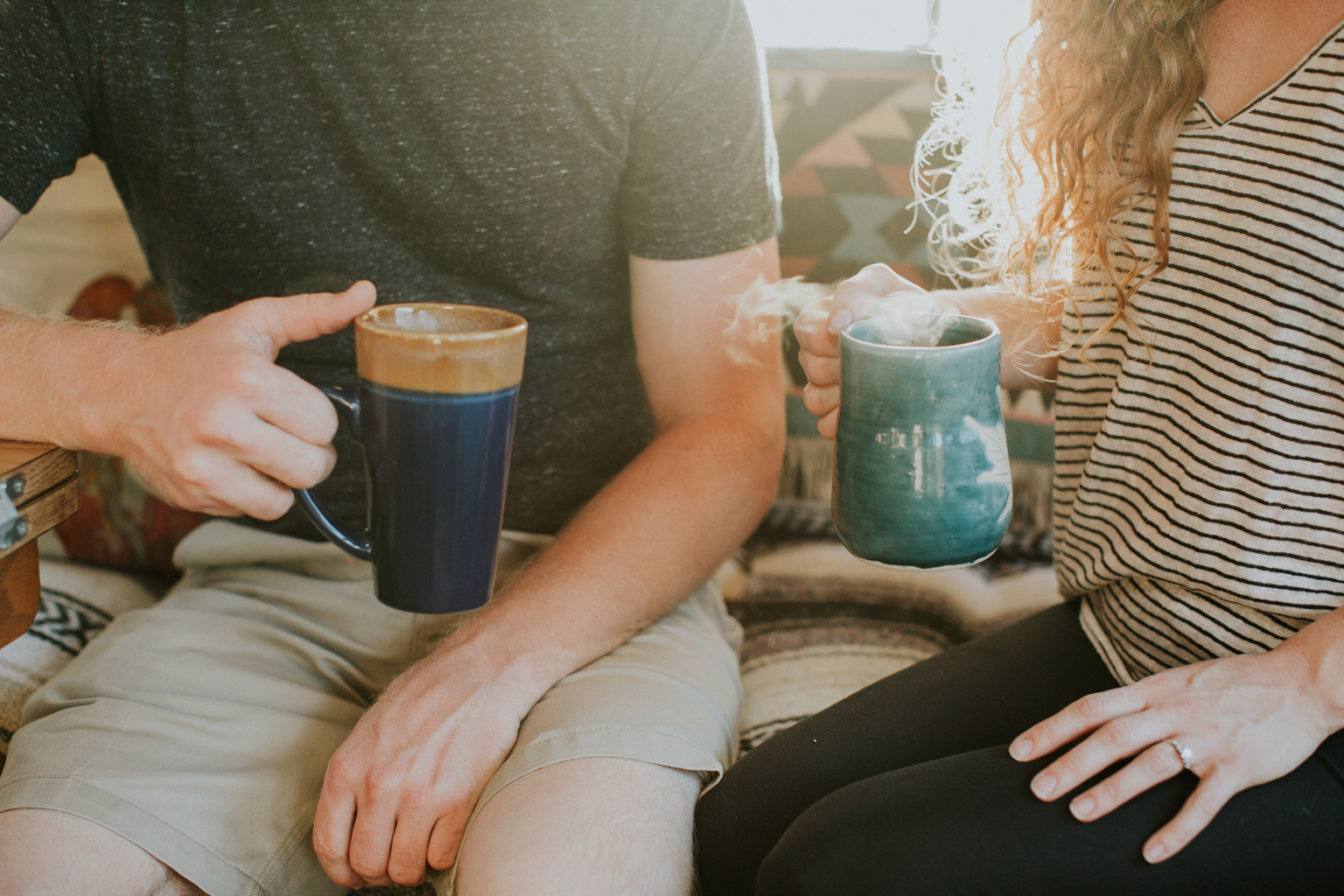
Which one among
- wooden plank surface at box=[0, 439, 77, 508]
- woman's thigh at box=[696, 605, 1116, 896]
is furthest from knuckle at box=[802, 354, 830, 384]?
wooden plank surface at box=[0, 439, 77, 508]

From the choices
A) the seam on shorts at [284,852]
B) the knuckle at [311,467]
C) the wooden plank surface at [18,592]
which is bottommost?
the seam on shorts at [284,852]

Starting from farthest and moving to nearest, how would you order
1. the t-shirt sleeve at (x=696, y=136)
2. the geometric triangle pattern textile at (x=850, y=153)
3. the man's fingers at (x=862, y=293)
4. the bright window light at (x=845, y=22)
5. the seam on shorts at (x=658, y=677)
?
the bright window light at (x=845, y=22), the geometric triangle pattern textile at (x=850, y=153), the t-shirt sleeve at (x=696, y=136), the seam on shorts at (x=658, y=677), the man's fingers at (x=862, y=293)

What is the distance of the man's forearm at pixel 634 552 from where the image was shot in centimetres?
91

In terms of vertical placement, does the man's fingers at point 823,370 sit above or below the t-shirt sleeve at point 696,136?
below

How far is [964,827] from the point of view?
27.3 inches

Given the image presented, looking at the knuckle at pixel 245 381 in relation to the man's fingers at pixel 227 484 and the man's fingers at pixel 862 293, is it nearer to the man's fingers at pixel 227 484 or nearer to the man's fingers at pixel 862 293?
the man's fingers at pixel 227 484

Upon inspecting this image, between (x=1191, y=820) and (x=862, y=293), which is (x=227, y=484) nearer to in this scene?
(x=862, y=293)

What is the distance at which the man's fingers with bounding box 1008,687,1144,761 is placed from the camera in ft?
2.33

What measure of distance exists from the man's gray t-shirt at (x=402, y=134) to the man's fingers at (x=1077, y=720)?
1.96 ft

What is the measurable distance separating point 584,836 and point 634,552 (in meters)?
0.32

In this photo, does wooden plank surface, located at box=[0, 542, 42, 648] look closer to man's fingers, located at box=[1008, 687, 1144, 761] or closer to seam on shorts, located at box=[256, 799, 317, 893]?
seam on shorts, located at box=[256, 799, 317, 893]

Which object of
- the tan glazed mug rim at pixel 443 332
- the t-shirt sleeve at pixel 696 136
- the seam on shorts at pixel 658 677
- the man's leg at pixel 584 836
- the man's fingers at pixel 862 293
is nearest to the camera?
the tan glazed mug rim at pixel 443 332

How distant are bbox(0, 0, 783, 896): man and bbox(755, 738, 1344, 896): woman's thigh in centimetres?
18

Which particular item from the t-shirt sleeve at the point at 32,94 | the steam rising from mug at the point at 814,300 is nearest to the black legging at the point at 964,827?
the steam rising from mug at the point at 814,300
